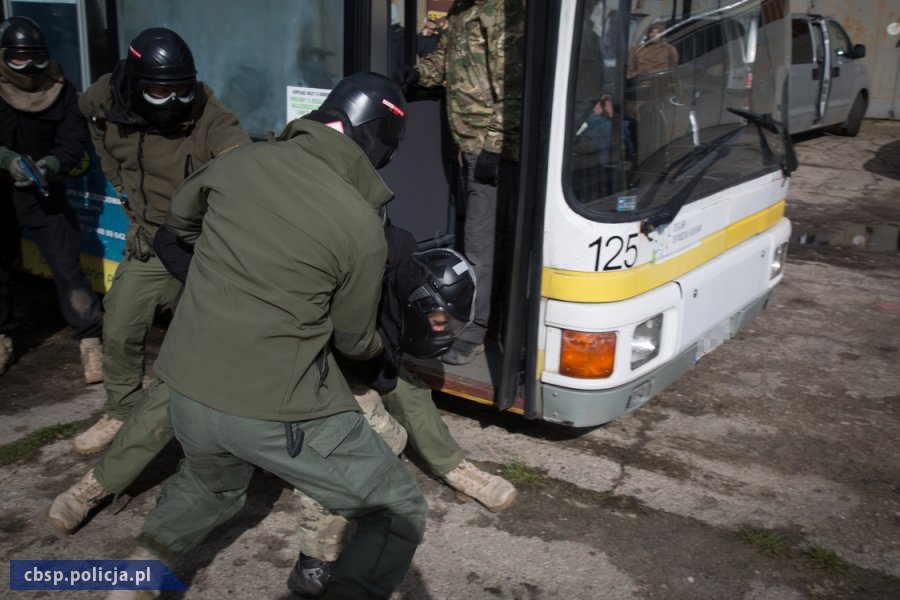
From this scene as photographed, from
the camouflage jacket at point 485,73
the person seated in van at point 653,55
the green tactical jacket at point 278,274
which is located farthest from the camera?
the camouflage jacket at point 485,73

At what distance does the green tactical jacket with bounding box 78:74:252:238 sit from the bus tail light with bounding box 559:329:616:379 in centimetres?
157

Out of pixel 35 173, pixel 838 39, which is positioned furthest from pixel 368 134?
pixel 838 39

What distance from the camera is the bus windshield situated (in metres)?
3.37

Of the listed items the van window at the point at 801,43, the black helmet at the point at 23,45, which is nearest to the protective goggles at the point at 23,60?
the black helmet at the point at 23,45

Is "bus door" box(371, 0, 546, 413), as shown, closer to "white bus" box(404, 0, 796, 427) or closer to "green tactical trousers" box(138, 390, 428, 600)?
"white bus" box(404, 0, 796, 427)

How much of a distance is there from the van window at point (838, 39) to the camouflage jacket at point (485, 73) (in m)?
9.82

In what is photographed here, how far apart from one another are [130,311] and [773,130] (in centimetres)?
315

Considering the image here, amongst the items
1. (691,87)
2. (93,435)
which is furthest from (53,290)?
(691,87)

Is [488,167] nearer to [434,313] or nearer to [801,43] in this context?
[434,313]

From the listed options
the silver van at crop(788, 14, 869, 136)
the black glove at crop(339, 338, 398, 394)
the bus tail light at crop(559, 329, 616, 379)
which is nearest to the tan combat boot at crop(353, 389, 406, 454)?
the black glove at crop(339, 338, 398, 394)

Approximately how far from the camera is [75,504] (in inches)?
131

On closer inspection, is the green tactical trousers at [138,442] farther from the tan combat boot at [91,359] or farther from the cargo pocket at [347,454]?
the tan combat boot at [91,359]

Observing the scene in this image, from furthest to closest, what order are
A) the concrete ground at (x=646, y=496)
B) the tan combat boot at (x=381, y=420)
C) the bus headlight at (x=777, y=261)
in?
the bus headlight at (x=777, y=261) < the tan combat boot at (x=381, y=420) < the concrete ground at (x=646, y=496)

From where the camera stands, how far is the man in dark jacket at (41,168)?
4.27 m
